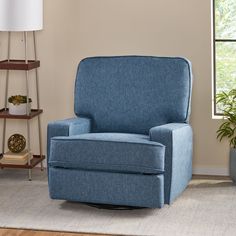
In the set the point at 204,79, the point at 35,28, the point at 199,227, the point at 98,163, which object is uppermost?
the point at 35,28

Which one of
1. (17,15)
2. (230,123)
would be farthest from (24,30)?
(230,123)

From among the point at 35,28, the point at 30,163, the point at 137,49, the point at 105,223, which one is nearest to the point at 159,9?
the point at 137,49

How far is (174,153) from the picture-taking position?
450 cm

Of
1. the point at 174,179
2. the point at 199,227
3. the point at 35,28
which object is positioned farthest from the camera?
the point at 35,28

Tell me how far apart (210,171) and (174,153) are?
3.81ft

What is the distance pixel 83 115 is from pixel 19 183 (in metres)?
0.74

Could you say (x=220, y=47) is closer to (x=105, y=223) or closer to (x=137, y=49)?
(x=137, y=49)

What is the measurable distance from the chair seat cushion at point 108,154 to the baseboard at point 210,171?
1.18 meters

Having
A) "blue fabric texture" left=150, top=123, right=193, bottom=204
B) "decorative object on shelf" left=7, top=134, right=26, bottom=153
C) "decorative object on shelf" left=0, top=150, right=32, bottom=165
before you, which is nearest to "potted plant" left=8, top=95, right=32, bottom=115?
"decorative object on shelf" left=7, top=134, right=26, bottom=153

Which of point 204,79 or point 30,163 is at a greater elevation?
point 204,79

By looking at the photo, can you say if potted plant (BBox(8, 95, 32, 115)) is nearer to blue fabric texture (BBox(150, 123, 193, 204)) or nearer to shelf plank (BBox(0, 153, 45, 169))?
shelf plank (BBox(0, 153, 45, 169))

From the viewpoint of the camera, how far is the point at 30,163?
547 centimetres

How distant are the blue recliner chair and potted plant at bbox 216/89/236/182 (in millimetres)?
421

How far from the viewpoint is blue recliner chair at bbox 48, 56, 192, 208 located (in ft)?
14.4
